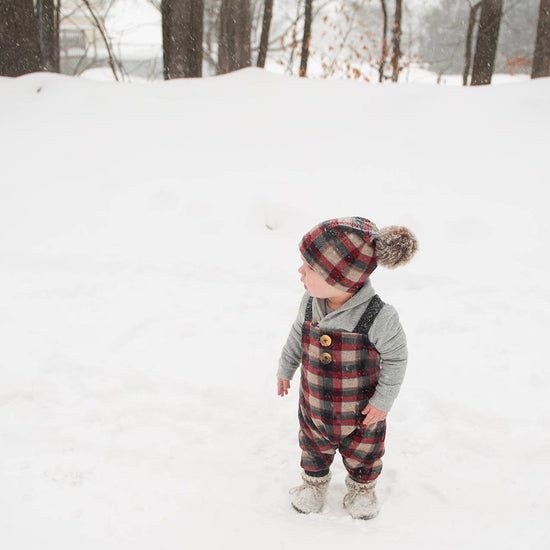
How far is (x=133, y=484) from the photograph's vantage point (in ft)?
7.74

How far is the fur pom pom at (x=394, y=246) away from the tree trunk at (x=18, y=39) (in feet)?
22.5

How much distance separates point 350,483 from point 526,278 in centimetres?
245

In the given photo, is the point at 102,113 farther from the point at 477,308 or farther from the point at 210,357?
the point at 477,308

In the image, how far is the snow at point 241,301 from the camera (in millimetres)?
2270

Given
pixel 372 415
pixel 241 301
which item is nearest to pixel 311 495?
pixel 372 415

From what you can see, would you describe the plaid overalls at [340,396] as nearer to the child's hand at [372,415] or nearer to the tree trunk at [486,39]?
the child's hand at [372,415]

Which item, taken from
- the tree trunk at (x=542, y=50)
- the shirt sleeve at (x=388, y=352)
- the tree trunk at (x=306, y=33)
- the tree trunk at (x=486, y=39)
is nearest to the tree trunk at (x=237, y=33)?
the tree trunk at (x=486, y=39)

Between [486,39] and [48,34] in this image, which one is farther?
[48,34]

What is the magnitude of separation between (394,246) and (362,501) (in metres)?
1.12

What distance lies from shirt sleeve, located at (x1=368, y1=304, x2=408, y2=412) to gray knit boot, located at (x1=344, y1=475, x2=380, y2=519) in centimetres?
43

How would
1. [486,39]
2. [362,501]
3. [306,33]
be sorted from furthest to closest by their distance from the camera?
[306,33] < [486,39] < [362,501]

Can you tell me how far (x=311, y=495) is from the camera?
223cm

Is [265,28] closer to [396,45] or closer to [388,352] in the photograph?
[396,45]

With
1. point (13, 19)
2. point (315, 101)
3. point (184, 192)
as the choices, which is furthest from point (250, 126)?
point (13, 19)
